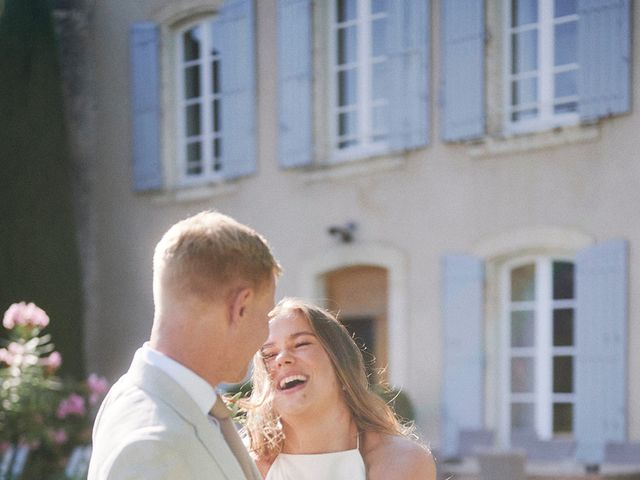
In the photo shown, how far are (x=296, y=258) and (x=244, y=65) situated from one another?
6.93 feet

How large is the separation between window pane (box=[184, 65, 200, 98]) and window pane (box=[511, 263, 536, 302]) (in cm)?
446

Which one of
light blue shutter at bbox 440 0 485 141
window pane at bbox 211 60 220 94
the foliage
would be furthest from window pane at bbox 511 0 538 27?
the foliage

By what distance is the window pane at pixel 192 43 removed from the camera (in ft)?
37.2

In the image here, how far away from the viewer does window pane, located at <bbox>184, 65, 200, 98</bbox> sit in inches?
450

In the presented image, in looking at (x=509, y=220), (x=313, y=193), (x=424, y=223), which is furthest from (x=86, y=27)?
(x=509, y=220)

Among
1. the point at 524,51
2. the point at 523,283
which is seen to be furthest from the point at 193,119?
the point at 523,283

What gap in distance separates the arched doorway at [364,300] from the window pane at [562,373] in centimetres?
179

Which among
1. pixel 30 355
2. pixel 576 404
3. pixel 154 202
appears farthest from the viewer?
pixel 154 202

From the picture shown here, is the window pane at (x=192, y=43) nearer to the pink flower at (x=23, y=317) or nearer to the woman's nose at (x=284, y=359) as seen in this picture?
the pink flower at (x=23, y=317)

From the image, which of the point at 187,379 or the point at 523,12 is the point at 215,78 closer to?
the point at 523,12

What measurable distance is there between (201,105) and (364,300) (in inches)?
122

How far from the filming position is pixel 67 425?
29.0 feet

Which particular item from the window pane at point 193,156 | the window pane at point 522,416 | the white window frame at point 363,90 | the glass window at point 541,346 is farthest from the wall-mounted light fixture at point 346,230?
the window pane at point 193,156

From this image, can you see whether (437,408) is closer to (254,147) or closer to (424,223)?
(424,223)
